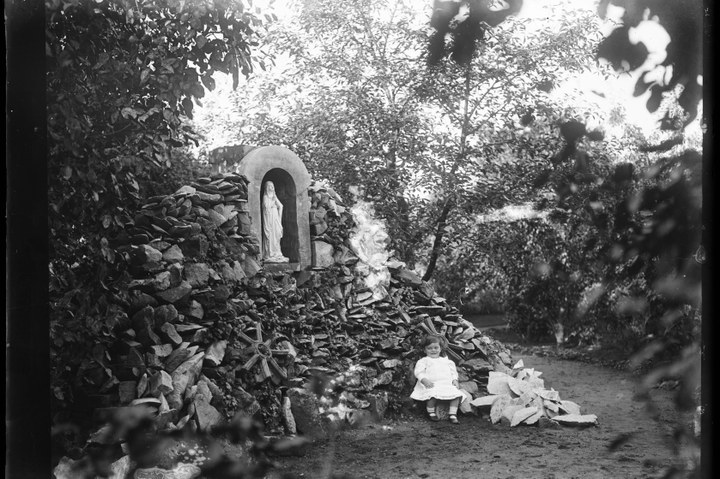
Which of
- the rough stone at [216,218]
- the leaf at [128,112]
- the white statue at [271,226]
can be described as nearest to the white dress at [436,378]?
the white statue at [271,226]

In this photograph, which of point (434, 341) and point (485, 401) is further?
point (434, 341)

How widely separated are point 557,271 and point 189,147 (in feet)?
6.74

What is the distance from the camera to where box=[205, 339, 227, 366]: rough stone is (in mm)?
3617

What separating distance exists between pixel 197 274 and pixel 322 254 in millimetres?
1210

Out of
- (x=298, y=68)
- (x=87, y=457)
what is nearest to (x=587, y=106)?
(x=298, y=68)

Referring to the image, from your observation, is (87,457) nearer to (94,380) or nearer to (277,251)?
(94,380)

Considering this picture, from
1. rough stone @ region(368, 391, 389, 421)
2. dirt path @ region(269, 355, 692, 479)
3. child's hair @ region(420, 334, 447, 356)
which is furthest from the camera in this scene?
child's hair @ region(420, 334, 447, 356)

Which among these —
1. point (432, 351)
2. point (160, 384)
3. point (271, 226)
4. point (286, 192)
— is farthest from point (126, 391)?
point (432, 351)

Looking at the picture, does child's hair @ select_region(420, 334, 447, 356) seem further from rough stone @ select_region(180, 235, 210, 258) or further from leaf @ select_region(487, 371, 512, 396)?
rough stone @ select_region(180, 235, 210, 258)

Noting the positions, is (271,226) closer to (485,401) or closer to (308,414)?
(308,414)

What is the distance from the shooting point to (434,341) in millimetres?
4879

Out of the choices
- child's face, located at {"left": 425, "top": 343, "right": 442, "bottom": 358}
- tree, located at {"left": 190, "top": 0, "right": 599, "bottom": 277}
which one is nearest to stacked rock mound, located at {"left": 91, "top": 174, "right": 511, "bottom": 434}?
child's face, located at {"left": 425, "top": 343, "right": 442, "bottom": 358}

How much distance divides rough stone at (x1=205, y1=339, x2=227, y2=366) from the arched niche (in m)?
0.79

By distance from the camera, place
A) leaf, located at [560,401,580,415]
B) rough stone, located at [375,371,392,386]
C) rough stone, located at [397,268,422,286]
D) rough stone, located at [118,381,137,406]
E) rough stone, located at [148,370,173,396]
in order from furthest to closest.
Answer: rough stone, located at [397,268,422,286] → rough stone, located at [375,371,392,386] → leaf, located at [560,401,580,415] → rough stone, located at [148,370,173,396] → rough stone, located at [118,381,137,406]
